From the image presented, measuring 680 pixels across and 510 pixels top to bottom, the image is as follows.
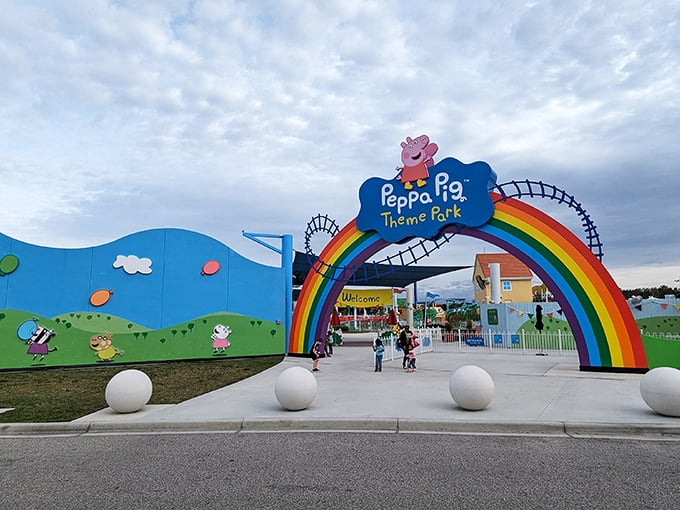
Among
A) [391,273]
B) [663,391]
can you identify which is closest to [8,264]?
[391,273]

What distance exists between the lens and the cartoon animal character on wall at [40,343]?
17406mm

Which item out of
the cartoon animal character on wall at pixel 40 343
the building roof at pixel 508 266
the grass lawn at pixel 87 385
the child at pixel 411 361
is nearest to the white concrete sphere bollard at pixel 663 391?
the child at pixel 411 361

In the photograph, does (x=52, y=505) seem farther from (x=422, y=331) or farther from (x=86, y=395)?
(x=422, y=331)

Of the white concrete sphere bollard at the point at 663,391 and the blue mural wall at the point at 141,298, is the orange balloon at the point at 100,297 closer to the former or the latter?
the blue mural wall at the point at 141,298

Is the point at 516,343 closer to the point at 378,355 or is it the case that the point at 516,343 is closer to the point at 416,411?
the point at 378,355

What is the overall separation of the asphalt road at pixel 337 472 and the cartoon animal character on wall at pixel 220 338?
521 inches

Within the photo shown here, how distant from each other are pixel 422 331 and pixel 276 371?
28.7 ft

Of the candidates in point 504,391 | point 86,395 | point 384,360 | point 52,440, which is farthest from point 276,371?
point 52,440

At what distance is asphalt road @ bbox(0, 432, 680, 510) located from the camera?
15.8 ft

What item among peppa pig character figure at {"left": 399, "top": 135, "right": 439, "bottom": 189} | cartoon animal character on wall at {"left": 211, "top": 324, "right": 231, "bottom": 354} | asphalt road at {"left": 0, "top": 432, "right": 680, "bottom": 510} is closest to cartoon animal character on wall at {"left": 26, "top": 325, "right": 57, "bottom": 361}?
cartoon animal character on wall at {"left": 211, "top": 324, "right": 231, "bottom": 354}

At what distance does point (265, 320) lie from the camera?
870 inches

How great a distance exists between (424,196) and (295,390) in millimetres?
9471

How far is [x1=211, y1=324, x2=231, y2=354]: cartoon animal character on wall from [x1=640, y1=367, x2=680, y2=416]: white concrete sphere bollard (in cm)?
1633

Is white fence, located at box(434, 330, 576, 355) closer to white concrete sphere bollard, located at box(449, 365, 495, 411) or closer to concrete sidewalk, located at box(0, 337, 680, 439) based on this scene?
concrete sidewalk, located at box(0, 337, 680, 439)
